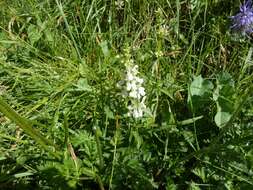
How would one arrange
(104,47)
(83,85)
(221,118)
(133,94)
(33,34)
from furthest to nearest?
(33,34)
(104,47)
(83,85)
(221,118)
(133,94)

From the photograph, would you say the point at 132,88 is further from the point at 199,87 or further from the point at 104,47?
the point at 104,47

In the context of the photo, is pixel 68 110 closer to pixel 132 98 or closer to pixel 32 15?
pixel 132 98

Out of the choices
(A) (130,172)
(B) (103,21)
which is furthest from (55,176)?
(B) (103,21)

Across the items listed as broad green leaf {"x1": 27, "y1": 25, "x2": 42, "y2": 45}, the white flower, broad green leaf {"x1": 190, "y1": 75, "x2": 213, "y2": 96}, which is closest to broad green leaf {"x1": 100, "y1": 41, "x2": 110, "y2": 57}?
broad green leaf {"x1": 27, "y1": 25, "x2": 42, "y2": 45}

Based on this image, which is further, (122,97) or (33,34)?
(33,34)

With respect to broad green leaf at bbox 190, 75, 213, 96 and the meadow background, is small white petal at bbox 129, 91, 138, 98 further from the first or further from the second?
broad green leaf at bbox 190, 75, 213, 96

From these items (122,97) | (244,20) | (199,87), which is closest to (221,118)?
(199,87)

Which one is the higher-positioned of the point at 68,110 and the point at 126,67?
the point at 126,67

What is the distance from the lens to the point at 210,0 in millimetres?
2156

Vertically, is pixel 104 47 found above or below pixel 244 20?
below

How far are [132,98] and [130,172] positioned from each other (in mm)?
234

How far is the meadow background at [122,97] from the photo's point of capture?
1.57 meters

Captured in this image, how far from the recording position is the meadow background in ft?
5.15

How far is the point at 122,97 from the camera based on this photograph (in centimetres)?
156
